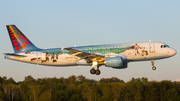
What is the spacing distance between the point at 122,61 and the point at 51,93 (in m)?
45.3

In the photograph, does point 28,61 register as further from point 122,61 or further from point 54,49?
point 122,61

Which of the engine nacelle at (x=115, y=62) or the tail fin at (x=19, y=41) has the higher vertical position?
the tail fin at (x=19, y=41)

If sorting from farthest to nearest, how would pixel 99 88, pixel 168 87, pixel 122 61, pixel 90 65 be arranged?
pixel 99 88 → pixel 168 87 → pixel 90 65 → pixel 122 61

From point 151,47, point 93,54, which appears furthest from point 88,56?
point 151,47

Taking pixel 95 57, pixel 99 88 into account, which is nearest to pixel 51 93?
pixel 99 88

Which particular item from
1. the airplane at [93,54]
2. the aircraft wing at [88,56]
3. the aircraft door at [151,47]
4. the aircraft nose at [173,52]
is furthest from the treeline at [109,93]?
the aircraft door at [151,47]

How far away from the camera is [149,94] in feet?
263

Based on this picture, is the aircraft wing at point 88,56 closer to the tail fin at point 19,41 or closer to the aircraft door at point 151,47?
the aircraft door at point 151,47

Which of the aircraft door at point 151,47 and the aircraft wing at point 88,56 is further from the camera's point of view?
the aircraft door at point 151,47

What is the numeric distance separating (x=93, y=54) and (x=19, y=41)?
1593 centimetres

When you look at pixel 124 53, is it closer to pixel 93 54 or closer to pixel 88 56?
pixel 93 54

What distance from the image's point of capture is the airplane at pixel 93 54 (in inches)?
A: 1694

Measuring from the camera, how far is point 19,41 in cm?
5044

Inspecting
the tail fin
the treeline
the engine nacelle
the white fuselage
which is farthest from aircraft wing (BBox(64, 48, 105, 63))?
the treeline
